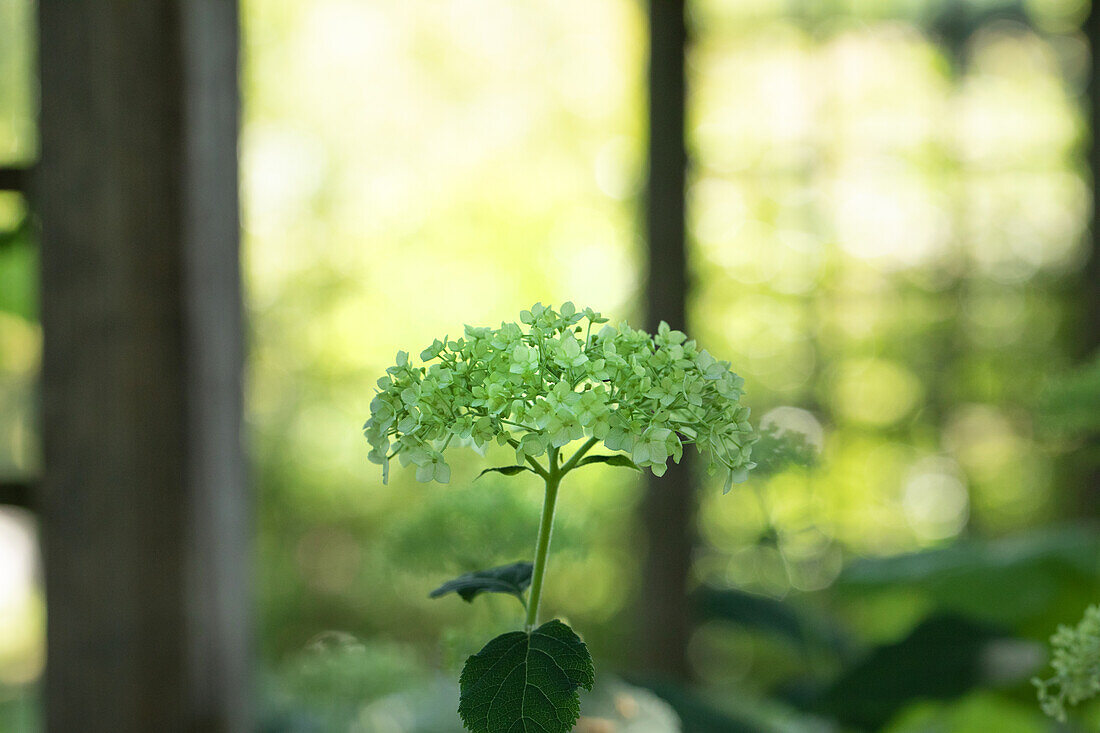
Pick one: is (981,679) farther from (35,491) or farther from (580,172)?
(580,172)

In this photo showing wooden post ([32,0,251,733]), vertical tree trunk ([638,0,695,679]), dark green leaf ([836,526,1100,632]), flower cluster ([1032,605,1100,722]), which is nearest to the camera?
flower cluster ([1032,605,1100,722])

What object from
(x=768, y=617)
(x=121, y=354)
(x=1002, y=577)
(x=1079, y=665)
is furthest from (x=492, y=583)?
(x=1002, y=577)

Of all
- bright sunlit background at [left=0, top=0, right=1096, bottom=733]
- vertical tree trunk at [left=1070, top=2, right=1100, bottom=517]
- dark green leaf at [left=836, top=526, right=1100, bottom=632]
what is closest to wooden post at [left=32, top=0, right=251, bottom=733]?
bright sunlit background at [left=0, top=0, right=1096, bottom=733]

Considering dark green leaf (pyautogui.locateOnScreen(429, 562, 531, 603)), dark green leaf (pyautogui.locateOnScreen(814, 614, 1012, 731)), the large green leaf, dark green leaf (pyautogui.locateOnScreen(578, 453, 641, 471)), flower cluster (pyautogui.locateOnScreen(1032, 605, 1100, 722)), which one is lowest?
dark green leaf (pyautogui.locateOnScreen(814, 614, 1012, 731))

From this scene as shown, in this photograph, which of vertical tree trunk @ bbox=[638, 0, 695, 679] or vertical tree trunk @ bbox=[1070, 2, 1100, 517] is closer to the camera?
vertical tree trunk @ bbox=[638, 0, 695, 679]

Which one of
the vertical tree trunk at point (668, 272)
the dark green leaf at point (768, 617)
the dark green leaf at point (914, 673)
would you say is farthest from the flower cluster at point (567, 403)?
the vertical tree trunk at point (668, 272)

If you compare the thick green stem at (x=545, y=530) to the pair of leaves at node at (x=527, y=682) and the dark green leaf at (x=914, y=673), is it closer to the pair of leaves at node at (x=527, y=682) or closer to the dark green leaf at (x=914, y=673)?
the pair of leaves at node at (x=527, y=682)

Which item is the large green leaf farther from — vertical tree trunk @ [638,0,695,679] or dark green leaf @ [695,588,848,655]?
vertical tree trunk @ [638,0,695,679]
